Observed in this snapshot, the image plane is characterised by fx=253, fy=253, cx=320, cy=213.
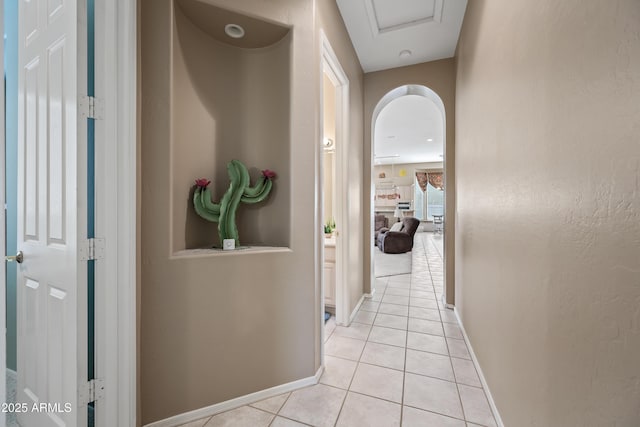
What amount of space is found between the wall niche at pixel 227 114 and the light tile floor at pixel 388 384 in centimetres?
100

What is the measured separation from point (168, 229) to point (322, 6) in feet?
6.34

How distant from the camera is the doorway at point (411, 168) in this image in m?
6.12

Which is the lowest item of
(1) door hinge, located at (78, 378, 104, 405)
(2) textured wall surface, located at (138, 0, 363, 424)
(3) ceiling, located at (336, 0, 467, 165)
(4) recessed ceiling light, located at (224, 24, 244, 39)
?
(1) door hinge, located at (78, 378, 104, 405)

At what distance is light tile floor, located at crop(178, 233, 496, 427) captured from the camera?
1.43 metres

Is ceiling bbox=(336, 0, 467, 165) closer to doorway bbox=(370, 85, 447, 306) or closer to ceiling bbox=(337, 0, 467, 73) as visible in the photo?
ceiling bbox=(337, 0, 467, 73)

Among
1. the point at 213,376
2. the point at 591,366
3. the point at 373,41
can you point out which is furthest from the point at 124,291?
the point at 373,41

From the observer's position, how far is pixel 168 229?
1370 mm

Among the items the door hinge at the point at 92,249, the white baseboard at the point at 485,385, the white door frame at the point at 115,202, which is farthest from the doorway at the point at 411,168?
the door hinge at the point at 92,249

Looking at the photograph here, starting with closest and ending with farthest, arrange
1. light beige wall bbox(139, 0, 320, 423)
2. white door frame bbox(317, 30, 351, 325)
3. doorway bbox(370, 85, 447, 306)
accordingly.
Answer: light beige wall bbox(139, 0, 320, 423) → white door frame bbox(317, 30, 351, 325) → doorway bbox(370, 85, 447, 306)

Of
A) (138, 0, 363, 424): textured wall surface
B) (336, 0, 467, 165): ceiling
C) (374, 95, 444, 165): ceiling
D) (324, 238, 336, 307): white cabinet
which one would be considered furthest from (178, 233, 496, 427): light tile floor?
(374, 95, 444, 165): ceiling

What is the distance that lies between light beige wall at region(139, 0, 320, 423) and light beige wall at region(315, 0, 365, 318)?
0.61 meters

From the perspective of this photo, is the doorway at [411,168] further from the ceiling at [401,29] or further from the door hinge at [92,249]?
the door hinge at [92,249]

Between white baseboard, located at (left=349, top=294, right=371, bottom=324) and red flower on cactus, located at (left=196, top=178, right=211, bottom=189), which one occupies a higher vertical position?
red flower on cactus, located at (left=196, top=178, right=211, bottom=189)

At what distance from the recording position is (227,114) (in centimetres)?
179
